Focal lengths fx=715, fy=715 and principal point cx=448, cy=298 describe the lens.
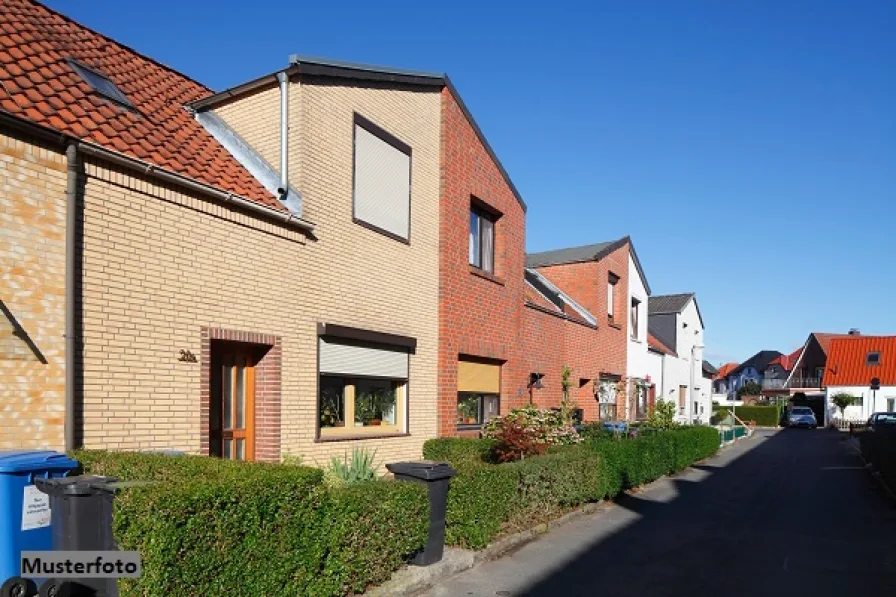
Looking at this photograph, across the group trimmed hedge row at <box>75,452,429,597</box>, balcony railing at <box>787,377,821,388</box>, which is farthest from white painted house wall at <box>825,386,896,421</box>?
trimmed hedge row at <box>75,452,429,597</box>

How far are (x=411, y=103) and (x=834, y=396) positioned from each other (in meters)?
55.0

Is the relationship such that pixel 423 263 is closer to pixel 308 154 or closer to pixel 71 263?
pixel 308 154

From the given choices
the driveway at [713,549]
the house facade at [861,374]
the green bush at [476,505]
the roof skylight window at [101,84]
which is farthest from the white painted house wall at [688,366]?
the roof skylight window at [101,84]

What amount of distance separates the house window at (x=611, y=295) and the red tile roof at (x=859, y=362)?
4466 cm

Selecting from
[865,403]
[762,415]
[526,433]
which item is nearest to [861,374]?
[865,403]

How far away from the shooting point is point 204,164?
877 centimetres

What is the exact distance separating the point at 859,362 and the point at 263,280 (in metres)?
62.8

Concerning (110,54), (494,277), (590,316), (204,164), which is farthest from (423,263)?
(590,316)

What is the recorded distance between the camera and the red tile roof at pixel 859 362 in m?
57.6

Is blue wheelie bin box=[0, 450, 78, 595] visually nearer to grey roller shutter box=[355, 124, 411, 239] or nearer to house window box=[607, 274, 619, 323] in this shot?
grey roller shutter box=[355, 124, 411, 239]

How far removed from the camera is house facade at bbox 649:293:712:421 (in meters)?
32.9

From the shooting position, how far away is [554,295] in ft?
65.8

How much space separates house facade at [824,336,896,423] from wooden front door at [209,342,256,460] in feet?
190

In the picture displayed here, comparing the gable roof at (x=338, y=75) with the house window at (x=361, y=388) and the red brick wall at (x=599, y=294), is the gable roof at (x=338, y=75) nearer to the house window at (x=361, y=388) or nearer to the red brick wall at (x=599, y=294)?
the house window at (x=361, y=388)
